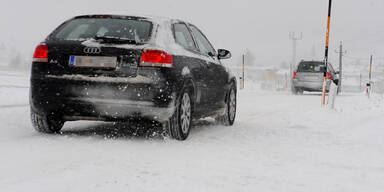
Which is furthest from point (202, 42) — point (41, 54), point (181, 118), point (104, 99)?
point (41, 54)

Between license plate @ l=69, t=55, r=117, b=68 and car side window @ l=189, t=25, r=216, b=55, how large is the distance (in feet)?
6.18

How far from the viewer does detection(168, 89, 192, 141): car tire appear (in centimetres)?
599

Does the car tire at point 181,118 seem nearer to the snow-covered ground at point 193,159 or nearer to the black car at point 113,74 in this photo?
the black car at point 113,74

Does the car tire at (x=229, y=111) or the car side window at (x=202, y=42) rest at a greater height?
the car side window at (x=202, y=42)

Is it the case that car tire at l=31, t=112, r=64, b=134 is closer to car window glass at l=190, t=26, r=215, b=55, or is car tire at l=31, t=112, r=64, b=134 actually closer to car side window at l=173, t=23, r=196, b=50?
car side window at l=173, t=23, r=196, b=50

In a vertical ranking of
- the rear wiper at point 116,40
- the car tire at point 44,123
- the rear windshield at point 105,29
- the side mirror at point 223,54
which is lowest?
the car tire at point 44,123

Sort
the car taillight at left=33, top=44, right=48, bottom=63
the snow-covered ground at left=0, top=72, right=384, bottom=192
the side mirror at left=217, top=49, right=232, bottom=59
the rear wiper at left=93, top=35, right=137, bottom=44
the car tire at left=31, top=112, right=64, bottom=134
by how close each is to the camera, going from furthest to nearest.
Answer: the side mirror at left=217, top=49, right=232, bottom=59 → the car tire at left=31, top=112, right=64, bottom=134 → the car taillight at left=33, top=44, right=48, bottom=63 → the rear wiper at left=93, top=35, right=137, bottom=44 → the snow-covered ground at left=0, top=72, right=384, bottom=192

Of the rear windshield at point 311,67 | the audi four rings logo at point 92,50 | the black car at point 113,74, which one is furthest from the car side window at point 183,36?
the rear windshield at point 311,67

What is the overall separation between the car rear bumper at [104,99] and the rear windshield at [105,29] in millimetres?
607

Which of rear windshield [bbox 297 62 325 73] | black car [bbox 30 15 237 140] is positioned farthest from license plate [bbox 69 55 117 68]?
rear windshield [bbox 297 62 325 73]

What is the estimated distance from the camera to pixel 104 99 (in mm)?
5668

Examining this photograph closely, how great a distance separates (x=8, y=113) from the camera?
347 inches

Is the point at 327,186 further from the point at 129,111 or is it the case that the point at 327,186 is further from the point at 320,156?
the point at 129,111

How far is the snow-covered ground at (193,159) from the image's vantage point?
3811 mm
